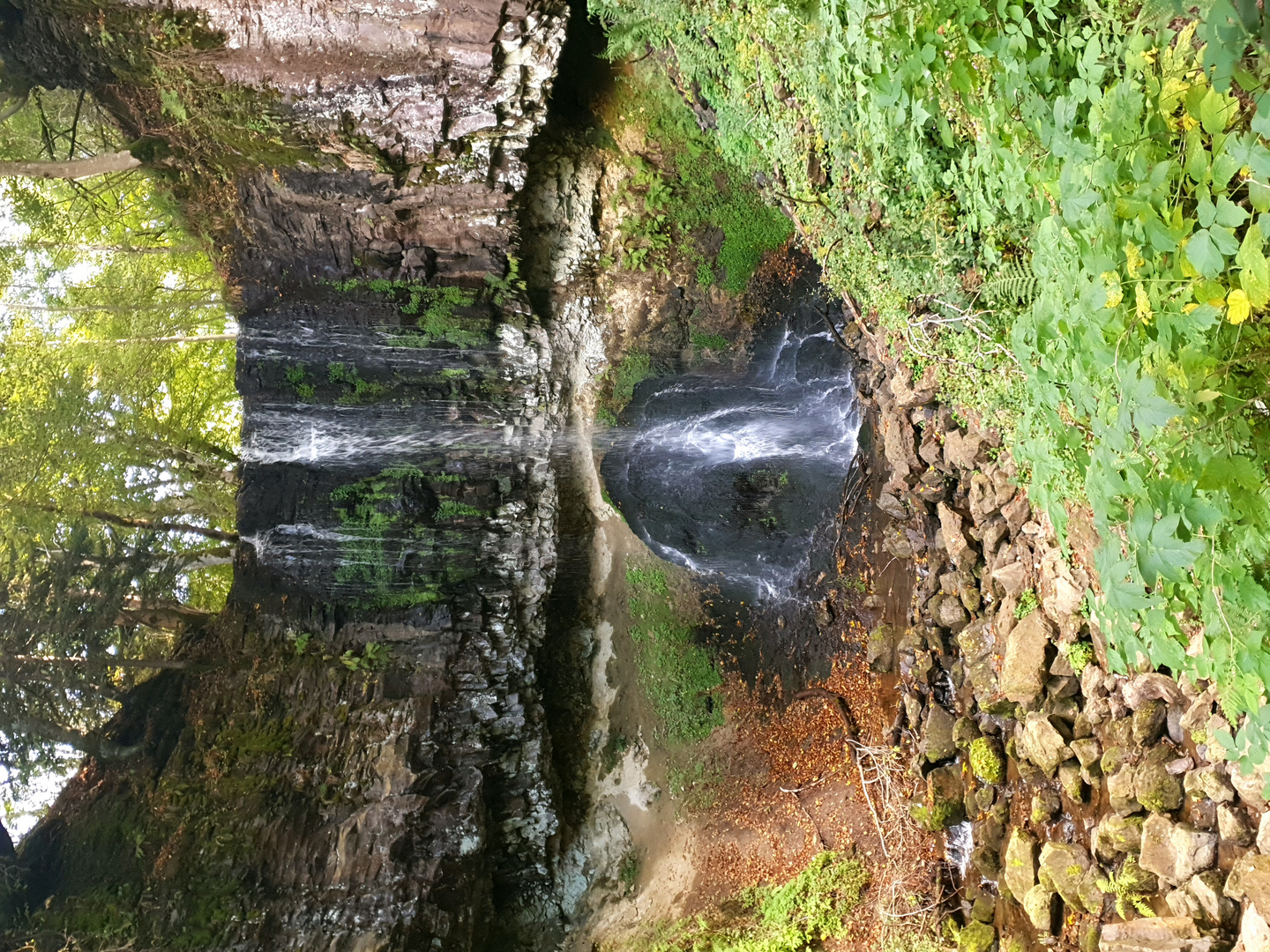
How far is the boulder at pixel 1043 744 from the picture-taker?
4.50 m

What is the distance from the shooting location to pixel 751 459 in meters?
7.12

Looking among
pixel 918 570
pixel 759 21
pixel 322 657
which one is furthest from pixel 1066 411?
pixel 322 657

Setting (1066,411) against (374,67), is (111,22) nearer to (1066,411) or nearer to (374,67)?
(374,67)

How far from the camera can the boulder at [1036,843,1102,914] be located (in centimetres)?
417

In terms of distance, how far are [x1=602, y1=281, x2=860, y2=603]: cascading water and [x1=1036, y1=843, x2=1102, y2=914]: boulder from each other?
284cm

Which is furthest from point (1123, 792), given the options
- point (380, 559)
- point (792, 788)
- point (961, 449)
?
point (380, 559)

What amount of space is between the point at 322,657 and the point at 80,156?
5.34 m

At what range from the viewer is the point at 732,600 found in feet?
23.6

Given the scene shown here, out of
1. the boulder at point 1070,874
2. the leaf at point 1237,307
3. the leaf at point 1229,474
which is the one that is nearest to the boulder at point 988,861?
the boulder at point 1070,874

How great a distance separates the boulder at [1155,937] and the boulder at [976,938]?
3.96 ft

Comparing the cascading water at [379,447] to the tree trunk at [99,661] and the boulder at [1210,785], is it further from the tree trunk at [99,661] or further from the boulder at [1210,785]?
the boulder at [1210,785]

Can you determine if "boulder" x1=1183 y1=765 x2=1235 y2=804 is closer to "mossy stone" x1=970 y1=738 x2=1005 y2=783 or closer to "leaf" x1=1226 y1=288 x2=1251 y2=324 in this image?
"mossy stone" x1=970 y1=738 x2=1005 y2=783

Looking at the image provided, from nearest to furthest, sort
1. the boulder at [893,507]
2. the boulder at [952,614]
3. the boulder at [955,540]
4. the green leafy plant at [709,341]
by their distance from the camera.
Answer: the boulder at [955,540] → the boulder at [952,614] → the boulder at [893,507] → the green leafy plant at [709,341]

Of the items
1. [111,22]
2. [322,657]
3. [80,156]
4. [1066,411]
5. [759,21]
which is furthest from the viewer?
[80,156]
